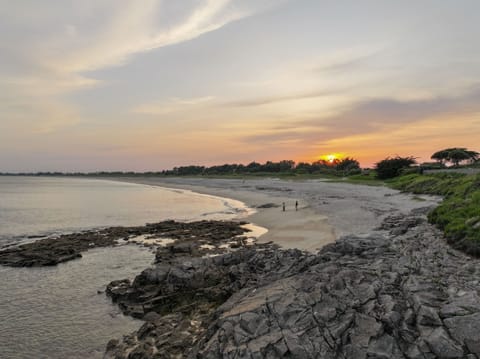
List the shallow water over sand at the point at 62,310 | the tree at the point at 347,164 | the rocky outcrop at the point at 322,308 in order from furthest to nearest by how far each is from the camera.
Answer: the tree at the point at 347,164 < the shallow water over sand at the point at 62,310 < the rocky outcrop at the point at 322,308

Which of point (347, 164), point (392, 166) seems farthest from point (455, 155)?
point (347, 164)

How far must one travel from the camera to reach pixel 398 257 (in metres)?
11.6

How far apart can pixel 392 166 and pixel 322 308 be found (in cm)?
7828

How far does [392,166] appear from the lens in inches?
3110

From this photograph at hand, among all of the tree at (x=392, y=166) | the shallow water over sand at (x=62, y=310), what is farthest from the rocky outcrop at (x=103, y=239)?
the tree at (x=392, y=166)

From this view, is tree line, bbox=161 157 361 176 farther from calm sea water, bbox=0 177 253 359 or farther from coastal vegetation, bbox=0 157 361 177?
calm sea water, bbox=0 177 253 359

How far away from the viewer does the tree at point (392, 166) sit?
78500mm

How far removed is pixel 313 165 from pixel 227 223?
13214 centimetres

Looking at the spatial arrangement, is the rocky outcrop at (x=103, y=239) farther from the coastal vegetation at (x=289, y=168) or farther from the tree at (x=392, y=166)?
the coastal vegetation at (x=289, y=168)

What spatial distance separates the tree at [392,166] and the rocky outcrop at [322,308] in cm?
7039

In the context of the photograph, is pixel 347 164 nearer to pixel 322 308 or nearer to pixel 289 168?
pixel 289 168

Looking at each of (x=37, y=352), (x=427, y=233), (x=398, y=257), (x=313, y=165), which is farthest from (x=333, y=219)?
(x=313, y=165)

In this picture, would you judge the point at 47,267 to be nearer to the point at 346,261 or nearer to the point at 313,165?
the point at 346,261

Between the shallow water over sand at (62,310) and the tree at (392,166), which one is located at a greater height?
the tree at (392,166)
